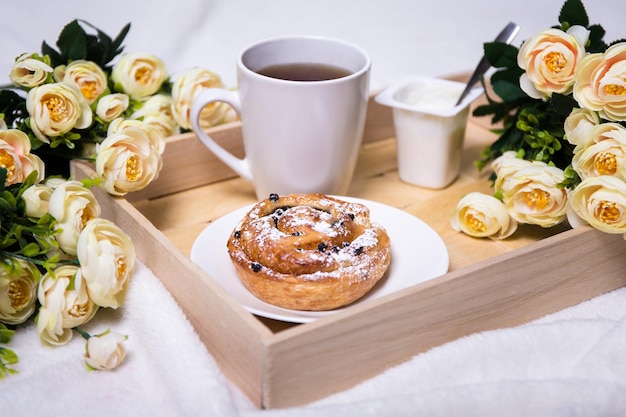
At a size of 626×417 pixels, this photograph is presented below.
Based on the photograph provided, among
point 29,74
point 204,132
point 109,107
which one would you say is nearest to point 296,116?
point 204,132

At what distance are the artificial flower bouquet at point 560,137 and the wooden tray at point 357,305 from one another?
0.05 m

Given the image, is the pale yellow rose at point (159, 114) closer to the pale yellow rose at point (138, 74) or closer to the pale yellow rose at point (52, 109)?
the pale yellow rose at point (138, 74)

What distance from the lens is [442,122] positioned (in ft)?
4.70

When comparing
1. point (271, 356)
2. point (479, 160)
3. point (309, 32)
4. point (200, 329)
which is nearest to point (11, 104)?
point (200, 329)

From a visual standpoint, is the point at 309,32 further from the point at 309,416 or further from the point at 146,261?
the point at 309,416

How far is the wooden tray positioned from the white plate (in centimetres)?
4

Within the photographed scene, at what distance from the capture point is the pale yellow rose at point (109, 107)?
4.47 feet

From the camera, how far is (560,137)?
134 cm

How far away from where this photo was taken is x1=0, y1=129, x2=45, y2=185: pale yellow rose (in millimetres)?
1171

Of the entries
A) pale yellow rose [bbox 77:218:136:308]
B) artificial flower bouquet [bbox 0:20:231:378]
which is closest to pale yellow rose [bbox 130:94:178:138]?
artificial flower bouquet [bbox 0:20:231:378]

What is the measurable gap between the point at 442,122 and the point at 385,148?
23cm

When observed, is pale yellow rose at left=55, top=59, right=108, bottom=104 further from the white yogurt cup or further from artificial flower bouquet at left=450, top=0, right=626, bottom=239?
artificial flower bouquet at left=450, top=0, right=626, bottom=239

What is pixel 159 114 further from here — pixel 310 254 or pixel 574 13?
pixel 574 13

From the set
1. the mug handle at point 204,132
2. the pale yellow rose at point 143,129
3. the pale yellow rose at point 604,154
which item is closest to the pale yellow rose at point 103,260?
the pale yellow rose at point 143,129
